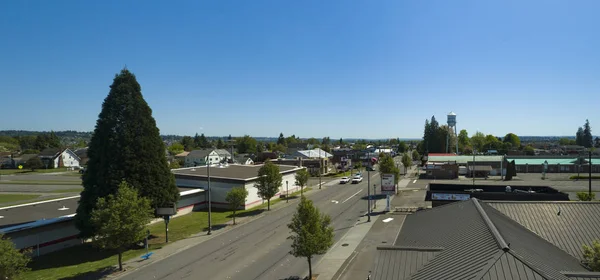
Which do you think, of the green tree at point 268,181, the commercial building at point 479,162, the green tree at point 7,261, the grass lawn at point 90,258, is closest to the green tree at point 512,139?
the commercial building at point 479,162

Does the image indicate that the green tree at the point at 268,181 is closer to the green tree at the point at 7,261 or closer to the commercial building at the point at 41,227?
the commercial building at the point at 41,227

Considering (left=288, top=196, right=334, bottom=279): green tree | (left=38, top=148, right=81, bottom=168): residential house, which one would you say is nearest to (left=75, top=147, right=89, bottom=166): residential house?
(left=38, top=148, right=81, bottom=168): residential house

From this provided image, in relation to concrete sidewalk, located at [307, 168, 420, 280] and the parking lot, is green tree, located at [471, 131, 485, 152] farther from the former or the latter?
the parking lot

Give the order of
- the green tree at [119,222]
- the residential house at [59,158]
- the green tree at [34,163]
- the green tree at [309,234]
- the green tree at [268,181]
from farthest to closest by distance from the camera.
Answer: the residential house at [59,158]
the green tree at [34,163]
the green tree at [268,181]
the green tree at [119,222]
the green tree at [309,234]

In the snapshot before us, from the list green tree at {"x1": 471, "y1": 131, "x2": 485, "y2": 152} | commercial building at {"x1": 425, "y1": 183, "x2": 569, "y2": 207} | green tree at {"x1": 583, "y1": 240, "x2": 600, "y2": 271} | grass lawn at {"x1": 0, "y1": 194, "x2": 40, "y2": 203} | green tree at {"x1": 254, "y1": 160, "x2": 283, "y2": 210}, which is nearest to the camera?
green tree at {"x1": 583, "y1": 240, "x2": 600, "y2": 271}

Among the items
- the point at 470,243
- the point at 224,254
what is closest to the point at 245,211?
the point at 224,254

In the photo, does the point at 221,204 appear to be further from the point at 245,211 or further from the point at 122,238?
the point at 122,238

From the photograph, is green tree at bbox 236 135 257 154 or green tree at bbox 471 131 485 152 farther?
green tree at bbox 471 131 485 152
